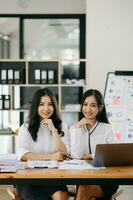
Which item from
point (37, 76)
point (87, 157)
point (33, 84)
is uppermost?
point (37, 76)

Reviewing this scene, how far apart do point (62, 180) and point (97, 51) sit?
3.15 metres

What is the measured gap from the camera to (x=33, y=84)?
557 centimetres

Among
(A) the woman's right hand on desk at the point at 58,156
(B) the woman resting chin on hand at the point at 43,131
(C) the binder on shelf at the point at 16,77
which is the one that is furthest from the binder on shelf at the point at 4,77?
(A) the woman's right hand on desk at the point at 58,156

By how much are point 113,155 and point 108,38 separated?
9.52 feet

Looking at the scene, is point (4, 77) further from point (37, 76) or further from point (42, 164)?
point (42, 164)

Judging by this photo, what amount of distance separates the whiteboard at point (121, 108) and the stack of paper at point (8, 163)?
7.49ft

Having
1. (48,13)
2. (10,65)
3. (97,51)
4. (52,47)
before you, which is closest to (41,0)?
(48,13)

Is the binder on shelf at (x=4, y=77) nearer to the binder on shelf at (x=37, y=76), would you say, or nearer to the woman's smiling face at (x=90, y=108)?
the binder on shelf at (x=37, y=76)

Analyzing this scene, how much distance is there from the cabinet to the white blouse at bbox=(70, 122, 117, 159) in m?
2.30

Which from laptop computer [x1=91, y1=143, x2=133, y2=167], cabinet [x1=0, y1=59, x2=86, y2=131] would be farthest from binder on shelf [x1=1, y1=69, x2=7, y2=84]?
laptop computer [x1=91, y1=143, x2=133, y2=167]

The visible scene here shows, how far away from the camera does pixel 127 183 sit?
7.69 ft

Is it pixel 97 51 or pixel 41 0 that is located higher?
pixel 41 0

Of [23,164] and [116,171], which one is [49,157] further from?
[116,171]

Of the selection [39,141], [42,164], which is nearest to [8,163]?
[42,164]
